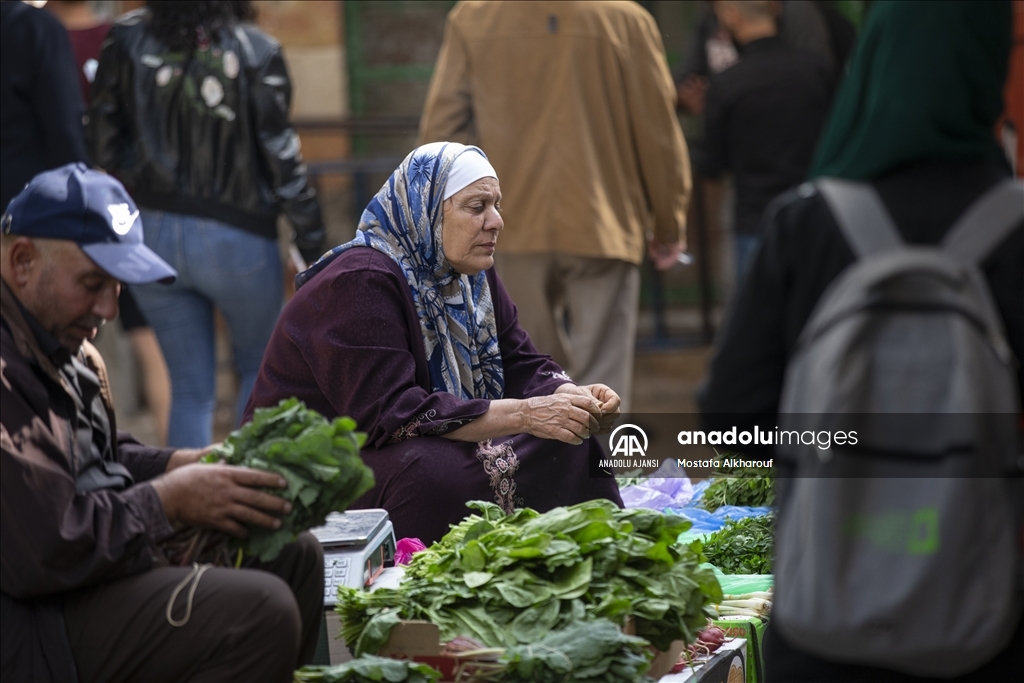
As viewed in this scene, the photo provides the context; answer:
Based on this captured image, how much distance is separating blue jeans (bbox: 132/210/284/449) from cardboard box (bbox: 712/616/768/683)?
2.48 meters

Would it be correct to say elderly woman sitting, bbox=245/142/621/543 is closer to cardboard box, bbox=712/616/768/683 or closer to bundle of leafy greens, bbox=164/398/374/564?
cardboard box, bbox=712/616/768/683

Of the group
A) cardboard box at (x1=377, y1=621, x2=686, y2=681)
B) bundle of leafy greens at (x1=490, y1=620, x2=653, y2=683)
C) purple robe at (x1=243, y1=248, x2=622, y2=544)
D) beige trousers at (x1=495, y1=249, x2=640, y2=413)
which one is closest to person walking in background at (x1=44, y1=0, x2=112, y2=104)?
beige trousers at (x1=495, y1=249, x2=640, y2=413)

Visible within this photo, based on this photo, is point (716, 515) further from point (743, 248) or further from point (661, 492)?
point (743, 248)

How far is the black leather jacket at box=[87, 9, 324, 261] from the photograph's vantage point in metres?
5.02

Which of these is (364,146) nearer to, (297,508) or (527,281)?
(527,281)

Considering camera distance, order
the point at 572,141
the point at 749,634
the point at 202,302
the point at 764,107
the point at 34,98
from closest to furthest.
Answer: the point at 749,634 → the point at 34,98 → the point at 202,302 → the point at 572,141 → the point at 764,107

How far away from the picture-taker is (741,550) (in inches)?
147

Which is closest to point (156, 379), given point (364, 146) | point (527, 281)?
point (527, 281)

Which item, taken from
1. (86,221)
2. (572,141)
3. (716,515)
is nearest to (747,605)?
(716,515)

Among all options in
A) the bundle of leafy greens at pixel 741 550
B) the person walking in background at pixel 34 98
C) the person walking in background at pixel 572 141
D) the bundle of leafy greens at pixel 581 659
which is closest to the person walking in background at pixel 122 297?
the person walking in background at pixel 34 98

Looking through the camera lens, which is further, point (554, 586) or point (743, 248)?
point (743, 248)

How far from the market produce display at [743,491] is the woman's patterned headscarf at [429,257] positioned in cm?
84

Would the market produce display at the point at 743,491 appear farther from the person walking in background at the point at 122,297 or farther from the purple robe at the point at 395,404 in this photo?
the person walking in background at the point at 122,297

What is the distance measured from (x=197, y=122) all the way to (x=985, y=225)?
354cm
